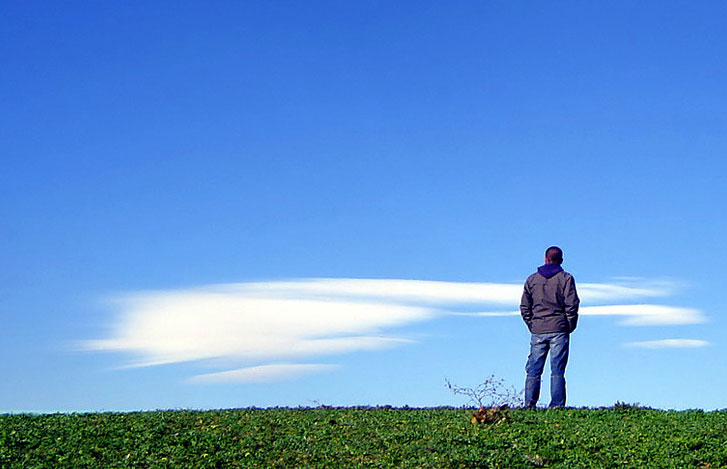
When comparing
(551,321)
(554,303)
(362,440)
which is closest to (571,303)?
(554,303)

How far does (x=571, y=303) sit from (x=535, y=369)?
152 centimetres

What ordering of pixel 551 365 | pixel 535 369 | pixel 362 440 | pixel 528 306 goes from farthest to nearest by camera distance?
pixel 528 306, pixel 535 369, pixel 551 365, pixel 362 440

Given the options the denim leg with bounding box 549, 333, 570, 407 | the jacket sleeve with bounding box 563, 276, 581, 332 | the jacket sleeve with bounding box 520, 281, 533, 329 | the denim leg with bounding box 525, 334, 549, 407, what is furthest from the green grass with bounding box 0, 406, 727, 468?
the jacket sleeve with bounding box 520, 281, 533, 329

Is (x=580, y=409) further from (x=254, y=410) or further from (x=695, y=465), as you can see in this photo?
(x=254, y=410)

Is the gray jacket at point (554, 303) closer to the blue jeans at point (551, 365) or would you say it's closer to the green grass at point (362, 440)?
the blue jeans at point (551, 365)

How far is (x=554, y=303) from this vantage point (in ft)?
57.5

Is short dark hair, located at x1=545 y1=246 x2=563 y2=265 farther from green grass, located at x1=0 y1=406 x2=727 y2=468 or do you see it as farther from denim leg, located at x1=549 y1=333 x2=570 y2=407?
green grass, located at x1=0 y1=406 x2=727 y2=468

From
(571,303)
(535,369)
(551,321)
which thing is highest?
(571,303)

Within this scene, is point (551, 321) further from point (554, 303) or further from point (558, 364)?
point (558, 364)

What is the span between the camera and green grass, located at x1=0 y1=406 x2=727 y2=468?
43.9 feet

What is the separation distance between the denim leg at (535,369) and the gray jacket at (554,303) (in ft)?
0.74

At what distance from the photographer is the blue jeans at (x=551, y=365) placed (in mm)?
17359

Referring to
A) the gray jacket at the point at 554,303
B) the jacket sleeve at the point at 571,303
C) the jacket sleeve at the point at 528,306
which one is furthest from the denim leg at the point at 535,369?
the jacket sleeve at the point at 571,303

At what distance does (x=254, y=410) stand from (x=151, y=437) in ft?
9.07
